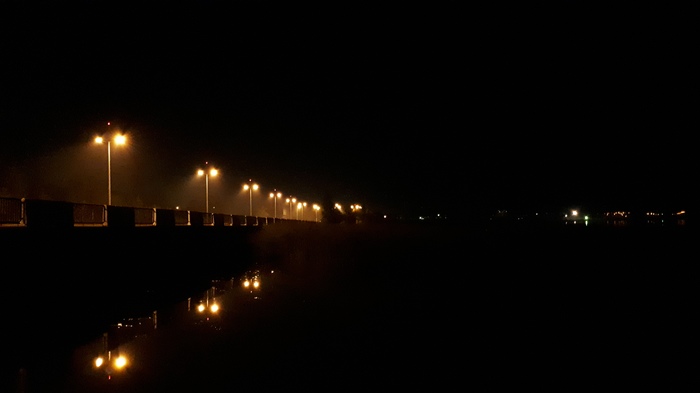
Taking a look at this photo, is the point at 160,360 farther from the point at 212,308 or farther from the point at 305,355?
the point at 212,308

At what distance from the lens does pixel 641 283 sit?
50.1 ft

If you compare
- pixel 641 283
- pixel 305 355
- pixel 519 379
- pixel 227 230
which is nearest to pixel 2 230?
pixel 305 355

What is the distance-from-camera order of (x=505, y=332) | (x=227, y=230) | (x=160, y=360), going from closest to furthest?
(x=160, y=360), (x=505, y=332), (x=227, y=230)

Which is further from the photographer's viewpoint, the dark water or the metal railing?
the metal railing

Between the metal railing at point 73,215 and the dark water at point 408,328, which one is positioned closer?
the dark water at point 408,328

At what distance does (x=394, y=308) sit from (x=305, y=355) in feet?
13.5

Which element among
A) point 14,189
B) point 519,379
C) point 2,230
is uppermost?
point 14,189

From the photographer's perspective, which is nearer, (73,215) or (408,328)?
(408,328)

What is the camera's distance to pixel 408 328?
10219mm

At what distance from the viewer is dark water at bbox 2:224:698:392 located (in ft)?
23.8

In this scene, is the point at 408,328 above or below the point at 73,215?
below

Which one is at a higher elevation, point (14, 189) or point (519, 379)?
point (14, 189)

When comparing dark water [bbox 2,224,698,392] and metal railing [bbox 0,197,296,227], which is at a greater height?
metal railing [bbox 0,197,296,227]

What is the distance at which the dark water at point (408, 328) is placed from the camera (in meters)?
7.27
